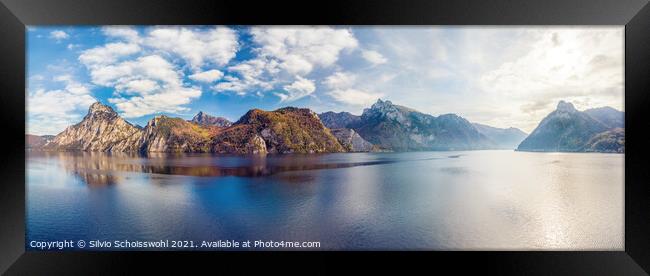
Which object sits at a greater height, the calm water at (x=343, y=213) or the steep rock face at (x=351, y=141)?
the steep rock face at (x=351, y=141)

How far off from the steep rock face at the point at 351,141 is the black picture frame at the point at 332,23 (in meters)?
Result: 48.5

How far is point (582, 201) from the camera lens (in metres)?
15.6

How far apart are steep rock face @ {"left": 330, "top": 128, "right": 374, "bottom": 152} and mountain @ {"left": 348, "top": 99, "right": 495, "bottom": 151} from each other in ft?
4.23

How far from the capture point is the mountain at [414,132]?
182 ft

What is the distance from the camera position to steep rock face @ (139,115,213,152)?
47406 millimetres

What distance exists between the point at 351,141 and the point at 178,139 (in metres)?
38.8

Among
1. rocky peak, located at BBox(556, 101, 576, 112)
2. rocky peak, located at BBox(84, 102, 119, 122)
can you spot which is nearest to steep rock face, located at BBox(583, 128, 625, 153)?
rocky peak, located at BBox(556, 101, 576, 112)

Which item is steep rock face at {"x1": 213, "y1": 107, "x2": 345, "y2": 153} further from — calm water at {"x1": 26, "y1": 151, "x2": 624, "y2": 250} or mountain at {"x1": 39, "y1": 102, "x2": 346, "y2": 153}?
calm water at {"x1": 26, "y1": 151, "x2": 624, "y2": 250}

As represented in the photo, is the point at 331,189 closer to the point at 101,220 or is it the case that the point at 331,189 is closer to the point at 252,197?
the point at 252,197

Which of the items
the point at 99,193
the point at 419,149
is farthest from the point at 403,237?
the point at 419,149

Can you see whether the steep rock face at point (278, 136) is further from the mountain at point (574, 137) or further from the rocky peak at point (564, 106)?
the mountain at point (574, 137)

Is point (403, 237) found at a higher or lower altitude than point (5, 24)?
lower

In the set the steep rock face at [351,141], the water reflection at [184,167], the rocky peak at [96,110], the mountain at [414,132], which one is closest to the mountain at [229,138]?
the steep rock face at [351,141]

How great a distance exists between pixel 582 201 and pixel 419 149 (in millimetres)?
57935
